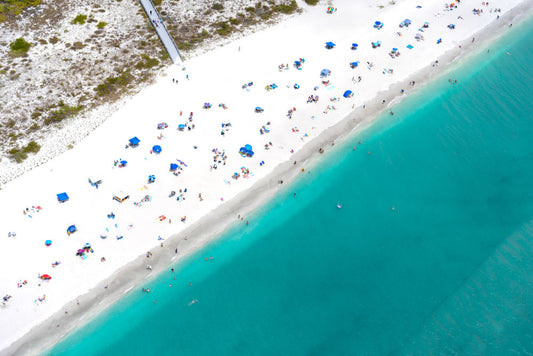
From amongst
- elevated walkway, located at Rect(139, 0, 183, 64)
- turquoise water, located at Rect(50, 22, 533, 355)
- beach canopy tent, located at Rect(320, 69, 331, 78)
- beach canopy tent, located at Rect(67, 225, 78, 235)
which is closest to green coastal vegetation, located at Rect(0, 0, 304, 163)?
elevated walkway, located at Rect(139, 0, 183, 64)

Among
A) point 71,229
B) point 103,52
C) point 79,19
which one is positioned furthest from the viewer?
point 79,19

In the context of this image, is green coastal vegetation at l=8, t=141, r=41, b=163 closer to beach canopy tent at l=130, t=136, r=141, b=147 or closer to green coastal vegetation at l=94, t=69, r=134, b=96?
green coastal vegetation at l=94, t=69, r=134, b=96

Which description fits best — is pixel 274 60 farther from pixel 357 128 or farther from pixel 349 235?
pixel 349 235

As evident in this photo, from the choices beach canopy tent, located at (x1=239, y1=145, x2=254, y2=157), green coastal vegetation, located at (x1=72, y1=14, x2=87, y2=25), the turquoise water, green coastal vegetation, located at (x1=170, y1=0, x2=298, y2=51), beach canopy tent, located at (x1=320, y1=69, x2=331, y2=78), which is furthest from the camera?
green coastal vegetation, located at (x1=72, y1=14, x2=87, y2=25)

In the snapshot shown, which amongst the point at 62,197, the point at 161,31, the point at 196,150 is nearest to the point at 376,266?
the point at 196,150

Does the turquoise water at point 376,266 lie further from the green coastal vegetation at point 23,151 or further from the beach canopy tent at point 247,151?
the green coastal vegetation at point 23,151

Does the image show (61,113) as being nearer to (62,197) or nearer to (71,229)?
(62,197)

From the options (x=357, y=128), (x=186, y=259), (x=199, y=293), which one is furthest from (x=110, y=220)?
(x=357, y=128)
